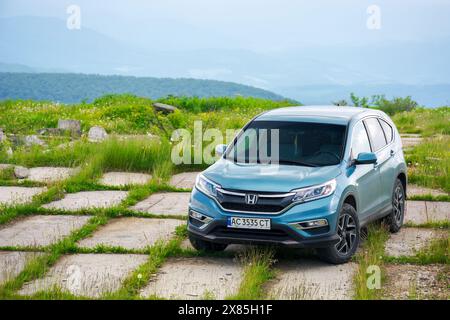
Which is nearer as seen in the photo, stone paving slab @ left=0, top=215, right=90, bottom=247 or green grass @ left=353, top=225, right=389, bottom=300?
green grass @ left=353, top=225, right=389, bottom=300

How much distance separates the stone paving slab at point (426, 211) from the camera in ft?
38.3

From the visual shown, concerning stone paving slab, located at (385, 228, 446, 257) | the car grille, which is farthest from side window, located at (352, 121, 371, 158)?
the car grille

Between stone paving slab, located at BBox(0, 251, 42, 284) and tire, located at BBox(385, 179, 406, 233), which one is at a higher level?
tire, located at BBox(385, 179, 406, 233)

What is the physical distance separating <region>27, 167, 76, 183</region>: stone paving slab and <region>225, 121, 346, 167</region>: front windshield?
4.87 metres

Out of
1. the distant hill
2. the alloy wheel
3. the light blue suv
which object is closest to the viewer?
the light blue suv

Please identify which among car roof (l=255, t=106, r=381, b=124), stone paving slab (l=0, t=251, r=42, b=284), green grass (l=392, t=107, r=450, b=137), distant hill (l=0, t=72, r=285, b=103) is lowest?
distant hill (l=0, t=72, r=285, b=103)

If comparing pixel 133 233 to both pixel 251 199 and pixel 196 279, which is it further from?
pixel 251 199

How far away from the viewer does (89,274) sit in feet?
29.1

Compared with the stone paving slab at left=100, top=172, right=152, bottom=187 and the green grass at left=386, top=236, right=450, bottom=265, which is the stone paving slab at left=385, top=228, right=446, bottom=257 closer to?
the green grass at left=386, top=236, right=450, bottom=265

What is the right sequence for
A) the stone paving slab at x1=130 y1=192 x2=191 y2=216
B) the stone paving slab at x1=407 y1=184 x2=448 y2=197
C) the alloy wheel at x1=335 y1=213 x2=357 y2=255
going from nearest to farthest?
Result: the alloy wheel at x1=335 y1=213 x2=357 y2=255 → the stone paving slab at x1=130 y1=192 x2=191 y2=216 → the stone paving slab at x1=407 y1=184 x2=448 y2=197

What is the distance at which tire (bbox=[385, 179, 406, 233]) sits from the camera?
10.9 metres

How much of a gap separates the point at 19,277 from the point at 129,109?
17386 mm
